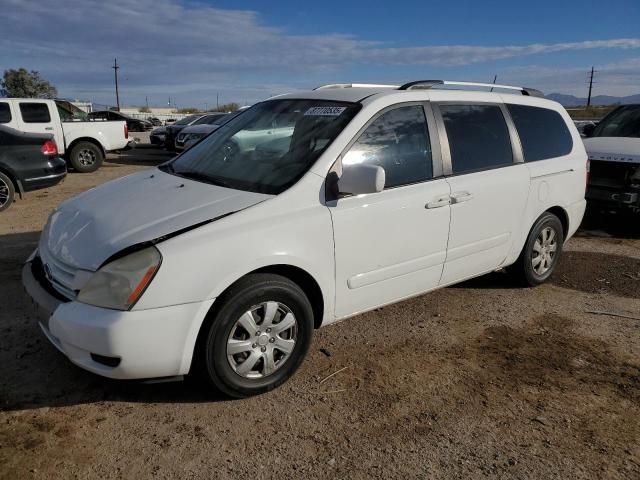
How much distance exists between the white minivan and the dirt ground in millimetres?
329

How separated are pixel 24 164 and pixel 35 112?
4953 mm

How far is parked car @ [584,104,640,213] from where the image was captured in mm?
7102

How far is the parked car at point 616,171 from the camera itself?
23.3 ft

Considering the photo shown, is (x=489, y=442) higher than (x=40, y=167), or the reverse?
(x=40, y=167)

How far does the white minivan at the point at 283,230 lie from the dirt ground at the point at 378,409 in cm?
33

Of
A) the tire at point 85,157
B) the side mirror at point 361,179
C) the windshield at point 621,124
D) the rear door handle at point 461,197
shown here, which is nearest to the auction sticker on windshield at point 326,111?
the side mirror at point 361,179

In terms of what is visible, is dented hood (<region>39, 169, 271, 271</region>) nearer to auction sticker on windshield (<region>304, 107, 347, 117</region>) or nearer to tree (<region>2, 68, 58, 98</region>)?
auction sticker on windshield (<region>304, 107, 347, 117</region>)

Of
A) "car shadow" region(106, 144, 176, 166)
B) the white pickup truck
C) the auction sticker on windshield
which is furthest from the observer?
Result: "car shadow" region(106, 144, 176, 166)

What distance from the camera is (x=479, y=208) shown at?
411cm

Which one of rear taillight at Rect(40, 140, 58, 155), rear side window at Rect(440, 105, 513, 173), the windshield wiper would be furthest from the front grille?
rear taillight at Rect(40, 140, 58, 155)

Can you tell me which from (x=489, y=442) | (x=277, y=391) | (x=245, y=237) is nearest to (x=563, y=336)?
(x=489, y=442)

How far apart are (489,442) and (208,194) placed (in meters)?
2.11

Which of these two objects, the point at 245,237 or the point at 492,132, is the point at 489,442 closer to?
the point at 245,237

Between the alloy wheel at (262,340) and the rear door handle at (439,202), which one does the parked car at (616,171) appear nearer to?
the rear door handle at (439,202)
